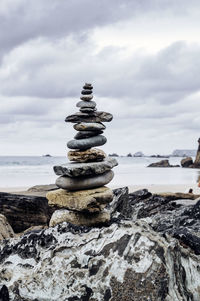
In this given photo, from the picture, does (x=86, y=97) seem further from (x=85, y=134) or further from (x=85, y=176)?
(x=85, y=176)

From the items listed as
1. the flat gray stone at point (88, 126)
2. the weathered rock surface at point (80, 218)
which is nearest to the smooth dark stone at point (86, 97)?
the flat gray stone at point (88, 126)

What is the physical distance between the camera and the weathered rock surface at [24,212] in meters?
10.5

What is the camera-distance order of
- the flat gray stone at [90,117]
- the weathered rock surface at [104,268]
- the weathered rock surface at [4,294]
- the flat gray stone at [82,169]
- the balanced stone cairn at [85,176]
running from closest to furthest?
the weathered rock surface at [104,268], the weathered rock surface at [4,294], the flat gray stone at [82,169], the balanced stone cairn at [85,176], the flat gray stone at [90,117]

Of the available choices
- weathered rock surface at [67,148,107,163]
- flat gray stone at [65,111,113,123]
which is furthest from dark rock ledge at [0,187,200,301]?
flat gray stone at [65,111,113,123]

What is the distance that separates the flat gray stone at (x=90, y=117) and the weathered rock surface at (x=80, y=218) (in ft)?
5.04

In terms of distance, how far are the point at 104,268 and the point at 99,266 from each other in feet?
0.19

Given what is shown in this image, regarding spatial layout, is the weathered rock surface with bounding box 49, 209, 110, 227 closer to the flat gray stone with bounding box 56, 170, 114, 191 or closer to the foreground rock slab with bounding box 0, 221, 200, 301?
the flat gray stone with bounding box 56, 170, 114, 191

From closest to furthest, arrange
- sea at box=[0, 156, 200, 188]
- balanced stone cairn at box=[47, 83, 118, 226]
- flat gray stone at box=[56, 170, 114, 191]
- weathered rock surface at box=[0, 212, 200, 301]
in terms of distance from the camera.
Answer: weathered rock surface at box=[0, 212, 200, 301] → balanced stone cairn at box=[47, 83, 118, 226] → flat gray stone at box=[56, 170, 114, 191] → sea at box=[0, 156, 200, 188]

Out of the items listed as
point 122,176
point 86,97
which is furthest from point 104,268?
point 122,176

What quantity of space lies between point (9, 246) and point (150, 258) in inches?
68.4

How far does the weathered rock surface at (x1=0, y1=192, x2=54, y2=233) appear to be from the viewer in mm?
10453

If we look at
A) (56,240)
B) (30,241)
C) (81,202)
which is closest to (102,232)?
(56,240)

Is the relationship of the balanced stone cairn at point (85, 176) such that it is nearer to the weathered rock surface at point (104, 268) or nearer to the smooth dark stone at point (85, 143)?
the smooth dark stone at point (85, 143)

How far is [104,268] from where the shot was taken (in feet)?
13.3
